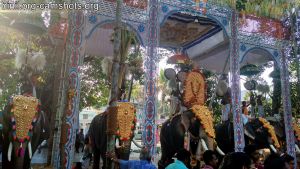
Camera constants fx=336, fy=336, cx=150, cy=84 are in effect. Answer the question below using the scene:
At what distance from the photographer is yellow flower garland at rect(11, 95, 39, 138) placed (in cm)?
598

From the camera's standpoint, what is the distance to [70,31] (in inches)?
270

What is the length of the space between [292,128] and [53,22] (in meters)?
7.13

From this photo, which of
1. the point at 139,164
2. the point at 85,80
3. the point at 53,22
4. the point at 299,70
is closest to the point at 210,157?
the point at 139,164

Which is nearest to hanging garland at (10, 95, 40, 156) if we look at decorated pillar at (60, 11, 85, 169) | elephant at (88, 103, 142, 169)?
decorated pillar at (60, 11, 85, 169)

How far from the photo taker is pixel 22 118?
6027 mm

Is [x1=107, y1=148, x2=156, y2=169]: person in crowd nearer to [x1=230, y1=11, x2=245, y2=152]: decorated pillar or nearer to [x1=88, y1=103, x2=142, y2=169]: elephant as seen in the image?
[x1=88, y1=103, x2=142, y2=169]: elephant

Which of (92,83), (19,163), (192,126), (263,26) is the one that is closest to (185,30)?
(263,26)

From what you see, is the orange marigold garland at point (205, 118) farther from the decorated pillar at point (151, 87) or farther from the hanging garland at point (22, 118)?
the hanging garland at point (22, 118)

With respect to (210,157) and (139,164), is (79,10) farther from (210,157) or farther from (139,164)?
(210,157)

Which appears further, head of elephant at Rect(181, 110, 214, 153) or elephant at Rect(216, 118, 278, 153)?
elephant at Rect(216, 118, 278, 153)

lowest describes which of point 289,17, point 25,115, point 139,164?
point 139,164

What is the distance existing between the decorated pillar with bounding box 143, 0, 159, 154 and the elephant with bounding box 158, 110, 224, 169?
0.75 metres

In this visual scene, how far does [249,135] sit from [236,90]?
1242mm

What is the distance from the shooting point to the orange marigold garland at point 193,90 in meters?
7.75
